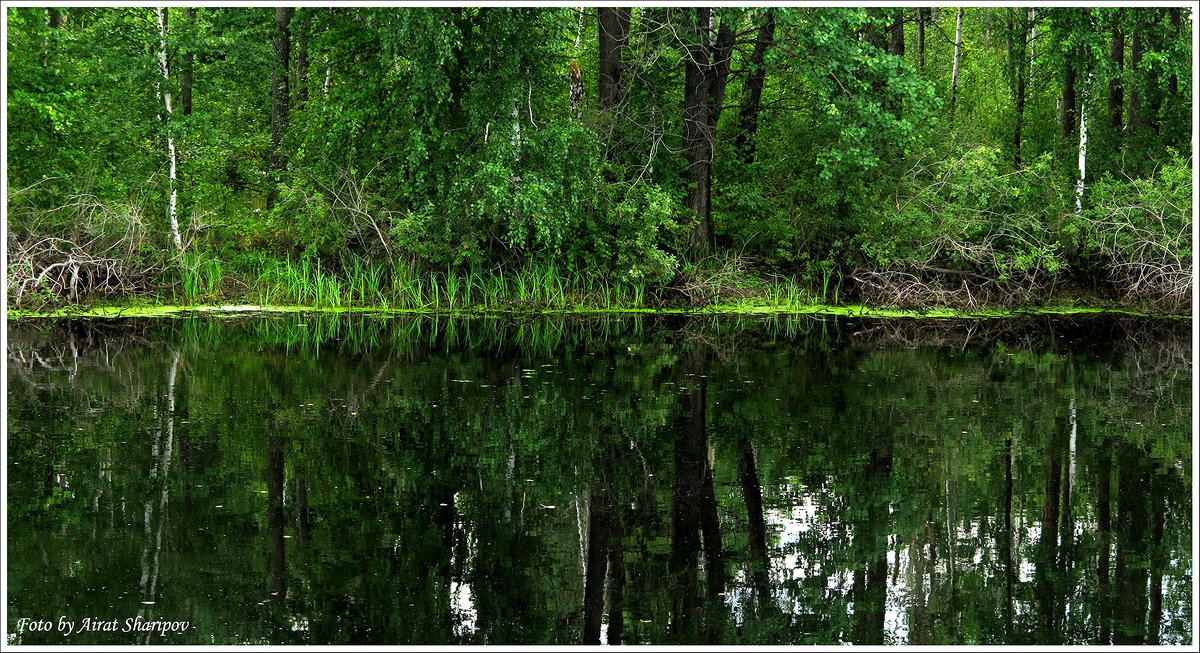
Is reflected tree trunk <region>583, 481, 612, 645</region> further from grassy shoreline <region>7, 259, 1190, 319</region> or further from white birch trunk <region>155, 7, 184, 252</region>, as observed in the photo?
white birch trunk <region>155, 7, 184, 252</region>

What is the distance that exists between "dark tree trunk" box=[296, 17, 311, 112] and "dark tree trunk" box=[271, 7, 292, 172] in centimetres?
30

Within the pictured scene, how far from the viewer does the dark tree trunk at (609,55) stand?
20.9m

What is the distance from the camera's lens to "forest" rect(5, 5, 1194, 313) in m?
18.6

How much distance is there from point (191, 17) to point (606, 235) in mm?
11482

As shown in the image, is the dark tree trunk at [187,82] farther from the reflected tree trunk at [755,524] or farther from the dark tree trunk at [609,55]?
the reflected tree trunk at [755,524]

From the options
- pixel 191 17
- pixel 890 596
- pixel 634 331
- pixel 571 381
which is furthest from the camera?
pixel 191 17

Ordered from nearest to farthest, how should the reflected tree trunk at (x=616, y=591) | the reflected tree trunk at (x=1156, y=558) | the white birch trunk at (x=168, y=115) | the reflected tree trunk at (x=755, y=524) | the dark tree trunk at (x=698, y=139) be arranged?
the reflected tree trunk at (x=616, y=591)
the reflected tree trunk at (x=1156, y=558)
the reflected tree trunk at (x=755, y=524)
the white birch trunk at (x=168, y=115)
the dark tree trunk at (x=698, y=139)

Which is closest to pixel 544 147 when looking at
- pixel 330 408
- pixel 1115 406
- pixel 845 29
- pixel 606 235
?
pixel 606 235

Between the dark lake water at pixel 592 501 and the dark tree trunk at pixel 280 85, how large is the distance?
11.1m

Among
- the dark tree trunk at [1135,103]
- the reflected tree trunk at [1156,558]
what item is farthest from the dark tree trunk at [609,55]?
the reflected tree trunk at [1156,558]

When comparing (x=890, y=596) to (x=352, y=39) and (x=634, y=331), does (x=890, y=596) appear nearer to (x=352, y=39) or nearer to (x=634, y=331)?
(x=634, y=331)

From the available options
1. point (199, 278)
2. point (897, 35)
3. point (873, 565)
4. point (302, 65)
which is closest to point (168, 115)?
point (199, 278)

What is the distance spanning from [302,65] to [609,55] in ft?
28.3

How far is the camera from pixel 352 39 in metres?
19.7
